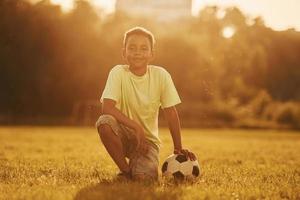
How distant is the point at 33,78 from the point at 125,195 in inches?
1021

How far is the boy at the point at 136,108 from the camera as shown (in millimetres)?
5660

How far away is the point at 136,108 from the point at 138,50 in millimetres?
638

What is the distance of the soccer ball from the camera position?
18.7 feet

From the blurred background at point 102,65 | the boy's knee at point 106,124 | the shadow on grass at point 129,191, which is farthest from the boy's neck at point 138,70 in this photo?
the blurred background at point 102,65

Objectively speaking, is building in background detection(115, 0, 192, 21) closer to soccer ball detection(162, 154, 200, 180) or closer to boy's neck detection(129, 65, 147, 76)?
boy's neck detection(129, 65, 147, 76)

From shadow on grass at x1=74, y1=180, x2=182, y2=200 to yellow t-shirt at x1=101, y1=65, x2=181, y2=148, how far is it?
937mm

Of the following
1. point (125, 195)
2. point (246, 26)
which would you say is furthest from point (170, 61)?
point (125, 195)

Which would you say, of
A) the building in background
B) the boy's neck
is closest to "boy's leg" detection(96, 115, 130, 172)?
the boy's neck

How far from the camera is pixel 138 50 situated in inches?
232

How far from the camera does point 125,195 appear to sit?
4.46m

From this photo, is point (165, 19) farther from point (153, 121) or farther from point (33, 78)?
point (153, 121)

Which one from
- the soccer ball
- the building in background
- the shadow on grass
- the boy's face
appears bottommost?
the shadow on grass

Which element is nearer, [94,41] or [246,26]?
[94,41]

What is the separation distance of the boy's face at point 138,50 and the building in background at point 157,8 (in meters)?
27.6
